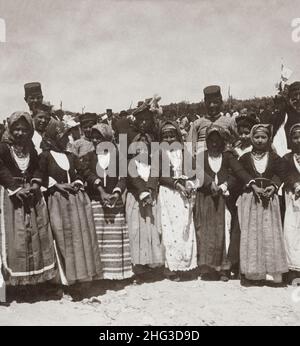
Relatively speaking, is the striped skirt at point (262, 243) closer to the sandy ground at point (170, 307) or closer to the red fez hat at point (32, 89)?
the sandy ground at point (170, 307)

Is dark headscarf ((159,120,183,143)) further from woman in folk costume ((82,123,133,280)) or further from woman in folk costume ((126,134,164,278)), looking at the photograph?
woman in folk costume ((82,123,133,280))

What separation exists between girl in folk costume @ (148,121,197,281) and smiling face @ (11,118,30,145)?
5.22 ft

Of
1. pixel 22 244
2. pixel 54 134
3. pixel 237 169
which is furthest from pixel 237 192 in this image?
pixel 22 244

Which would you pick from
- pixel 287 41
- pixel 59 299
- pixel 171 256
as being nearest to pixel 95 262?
pixel 59 299

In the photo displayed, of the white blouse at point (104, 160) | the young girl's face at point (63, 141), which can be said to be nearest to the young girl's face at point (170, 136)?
the white blouse at point (104, 160)

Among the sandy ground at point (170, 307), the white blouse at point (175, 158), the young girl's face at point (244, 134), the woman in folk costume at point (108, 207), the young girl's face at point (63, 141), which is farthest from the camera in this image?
the young girl's face at point (244, 134)

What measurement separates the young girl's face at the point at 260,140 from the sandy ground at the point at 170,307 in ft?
5.39

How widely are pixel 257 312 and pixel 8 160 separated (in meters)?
2.98

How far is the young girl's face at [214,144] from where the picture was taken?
568 centimetres

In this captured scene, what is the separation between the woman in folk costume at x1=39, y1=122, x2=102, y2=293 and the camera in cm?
495

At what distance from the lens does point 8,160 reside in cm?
477

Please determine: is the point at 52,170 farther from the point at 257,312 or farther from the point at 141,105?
the point at 257,312

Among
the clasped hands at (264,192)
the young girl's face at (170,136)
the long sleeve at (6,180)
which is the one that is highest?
the young girl's face at (170,136)

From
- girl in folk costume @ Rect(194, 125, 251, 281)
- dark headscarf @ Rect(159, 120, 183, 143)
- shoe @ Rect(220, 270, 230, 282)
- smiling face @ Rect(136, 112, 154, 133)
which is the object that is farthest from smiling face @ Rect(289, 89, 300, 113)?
shoe @ Rect(220, 270, 230, 282)
